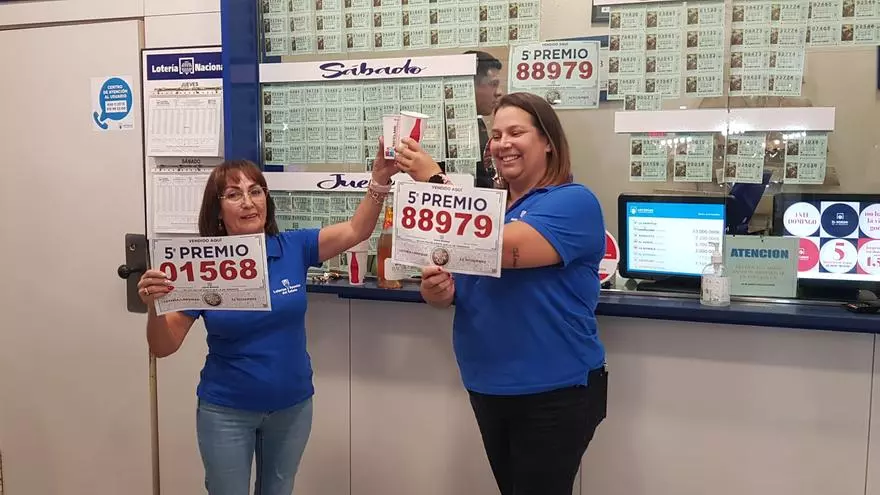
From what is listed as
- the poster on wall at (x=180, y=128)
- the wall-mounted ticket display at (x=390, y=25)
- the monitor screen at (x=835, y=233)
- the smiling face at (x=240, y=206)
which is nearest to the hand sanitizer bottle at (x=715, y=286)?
the monitor screen at (x=835, y=233)

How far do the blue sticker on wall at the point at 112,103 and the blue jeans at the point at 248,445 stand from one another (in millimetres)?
1352

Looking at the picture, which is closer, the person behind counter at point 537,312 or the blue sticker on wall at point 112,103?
the person behind counter at point 537,312

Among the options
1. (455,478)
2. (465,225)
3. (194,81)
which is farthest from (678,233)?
(194,81)

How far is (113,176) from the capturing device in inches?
106

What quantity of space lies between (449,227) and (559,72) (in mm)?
962

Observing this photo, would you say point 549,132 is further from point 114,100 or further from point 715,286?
point 114,100

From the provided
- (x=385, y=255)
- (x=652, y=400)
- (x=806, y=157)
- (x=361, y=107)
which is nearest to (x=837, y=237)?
(x=806, y=157)

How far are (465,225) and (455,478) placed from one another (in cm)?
117

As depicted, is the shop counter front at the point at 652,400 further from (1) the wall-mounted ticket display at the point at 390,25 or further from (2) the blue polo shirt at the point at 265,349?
(1) the wall-mounted ticket display at the point at 390,25

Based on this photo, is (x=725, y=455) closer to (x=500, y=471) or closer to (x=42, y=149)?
(x=500, y=471)

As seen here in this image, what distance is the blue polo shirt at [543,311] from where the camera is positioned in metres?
1.57

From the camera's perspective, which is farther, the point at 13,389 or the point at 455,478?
the point at 13,389

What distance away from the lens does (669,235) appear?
223 centimetres

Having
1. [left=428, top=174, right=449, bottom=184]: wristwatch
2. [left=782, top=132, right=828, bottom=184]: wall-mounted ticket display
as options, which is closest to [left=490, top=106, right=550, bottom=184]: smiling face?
[left=428, top=174, right=449, bottom=184]: wristwatch
